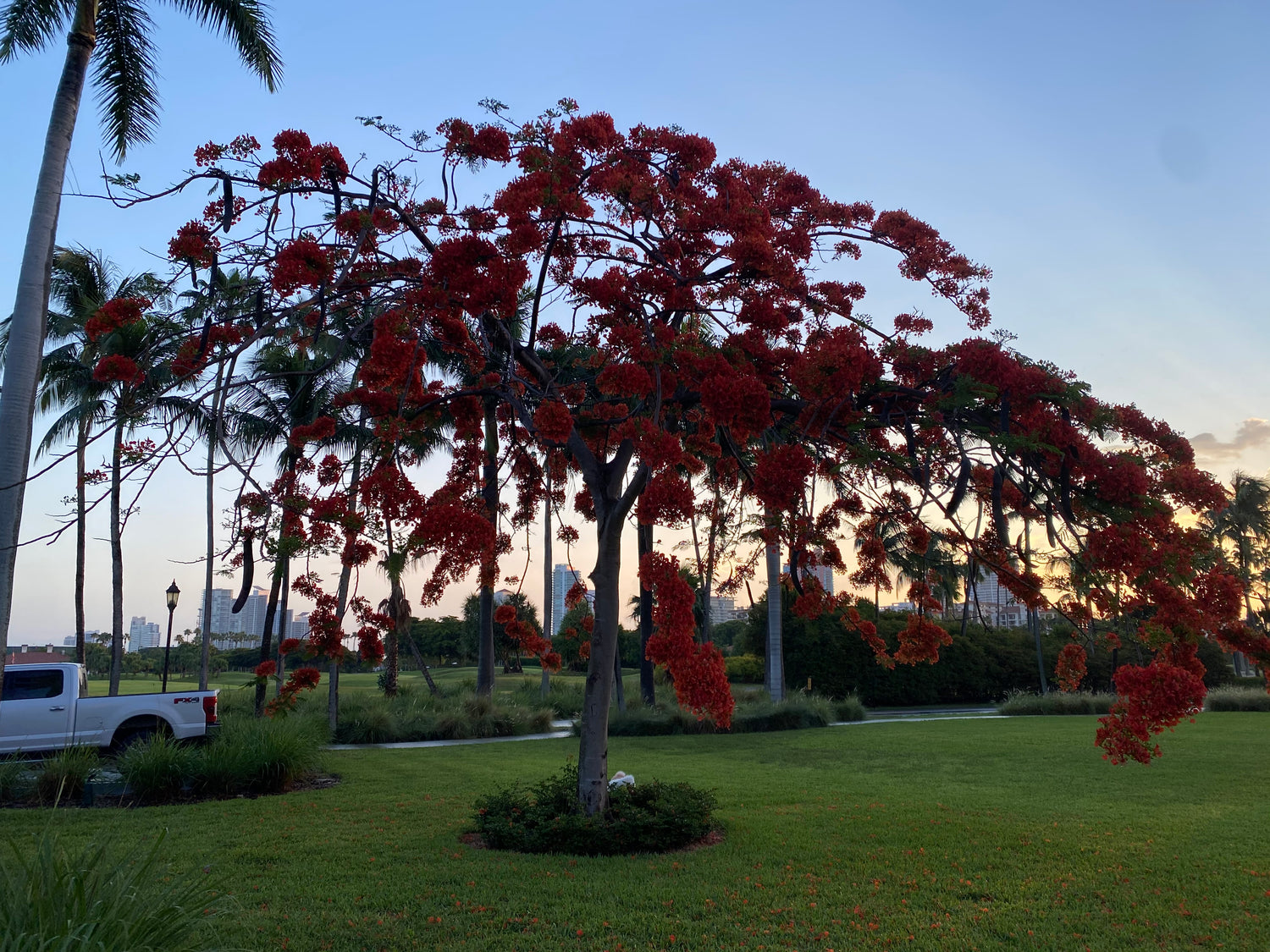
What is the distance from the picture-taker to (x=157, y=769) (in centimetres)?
990

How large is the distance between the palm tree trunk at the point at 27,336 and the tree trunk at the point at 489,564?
389cm

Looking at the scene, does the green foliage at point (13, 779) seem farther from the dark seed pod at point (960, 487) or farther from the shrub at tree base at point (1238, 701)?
the shrub at tree base at point (1238, 701)

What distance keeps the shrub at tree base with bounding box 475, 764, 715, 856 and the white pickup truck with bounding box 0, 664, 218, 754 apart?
6581 millimetres

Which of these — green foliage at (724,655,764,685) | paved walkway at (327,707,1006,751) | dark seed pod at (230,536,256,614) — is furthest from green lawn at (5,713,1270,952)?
green foliage at (724,655,764,685)

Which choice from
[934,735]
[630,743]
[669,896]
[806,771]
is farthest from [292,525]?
[934,735]

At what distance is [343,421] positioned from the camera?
9.27 m

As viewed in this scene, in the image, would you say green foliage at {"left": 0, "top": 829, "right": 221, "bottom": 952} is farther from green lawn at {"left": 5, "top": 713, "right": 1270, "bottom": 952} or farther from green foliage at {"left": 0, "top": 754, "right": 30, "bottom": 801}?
green foliage at {"left": 0, "top": 754, "right": 30, "bottom": 801}

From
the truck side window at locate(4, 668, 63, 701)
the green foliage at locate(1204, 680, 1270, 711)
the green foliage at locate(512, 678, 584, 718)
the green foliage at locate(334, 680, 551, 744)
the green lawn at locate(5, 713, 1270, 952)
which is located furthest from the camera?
the green foliage at locate(1204, 680, 1270, 711)

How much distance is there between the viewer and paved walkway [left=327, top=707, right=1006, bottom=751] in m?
16.8

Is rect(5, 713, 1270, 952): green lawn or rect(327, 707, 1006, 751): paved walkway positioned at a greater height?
A: rect(5, 713, 1270, 952): green lawn

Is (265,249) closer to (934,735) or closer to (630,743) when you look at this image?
(630,743)

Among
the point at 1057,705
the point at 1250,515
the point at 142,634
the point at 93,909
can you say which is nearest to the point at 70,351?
the point at 93,909

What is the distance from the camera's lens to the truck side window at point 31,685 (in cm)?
1223

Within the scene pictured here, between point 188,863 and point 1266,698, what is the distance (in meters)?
30.1
